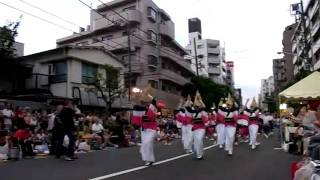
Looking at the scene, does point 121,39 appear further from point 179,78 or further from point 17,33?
point 17,33

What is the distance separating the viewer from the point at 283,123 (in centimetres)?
2425

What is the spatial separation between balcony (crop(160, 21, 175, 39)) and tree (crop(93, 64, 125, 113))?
2269 centimetres

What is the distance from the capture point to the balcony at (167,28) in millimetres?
60241

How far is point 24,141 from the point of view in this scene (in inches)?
696

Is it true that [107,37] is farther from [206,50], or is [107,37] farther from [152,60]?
[206,50]

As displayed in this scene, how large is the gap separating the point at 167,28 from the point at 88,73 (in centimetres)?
2400

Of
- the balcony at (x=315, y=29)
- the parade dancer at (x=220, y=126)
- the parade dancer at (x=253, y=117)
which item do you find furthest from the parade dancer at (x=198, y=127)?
the balcony at (x=315, y=29)

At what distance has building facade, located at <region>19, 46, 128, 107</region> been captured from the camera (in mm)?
37062

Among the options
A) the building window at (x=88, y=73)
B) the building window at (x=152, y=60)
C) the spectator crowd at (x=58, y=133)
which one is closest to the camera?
the spectator crowd at (x=58, y=133)

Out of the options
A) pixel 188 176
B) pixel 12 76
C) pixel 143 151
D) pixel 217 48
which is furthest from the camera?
pixel 217 48

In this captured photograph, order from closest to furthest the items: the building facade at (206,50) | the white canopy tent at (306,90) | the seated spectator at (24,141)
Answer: the seated spectator at (24,141)
the white canopy tent at (306,90)
the building facade at (206,50)

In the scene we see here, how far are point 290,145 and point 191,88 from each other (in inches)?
1771

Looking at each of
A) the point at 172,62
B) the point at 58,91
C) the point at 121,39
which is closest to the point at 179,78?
the point at 172,62

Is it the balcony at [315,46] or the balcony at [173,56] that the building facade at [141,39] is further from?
the balcony at [315,46]
